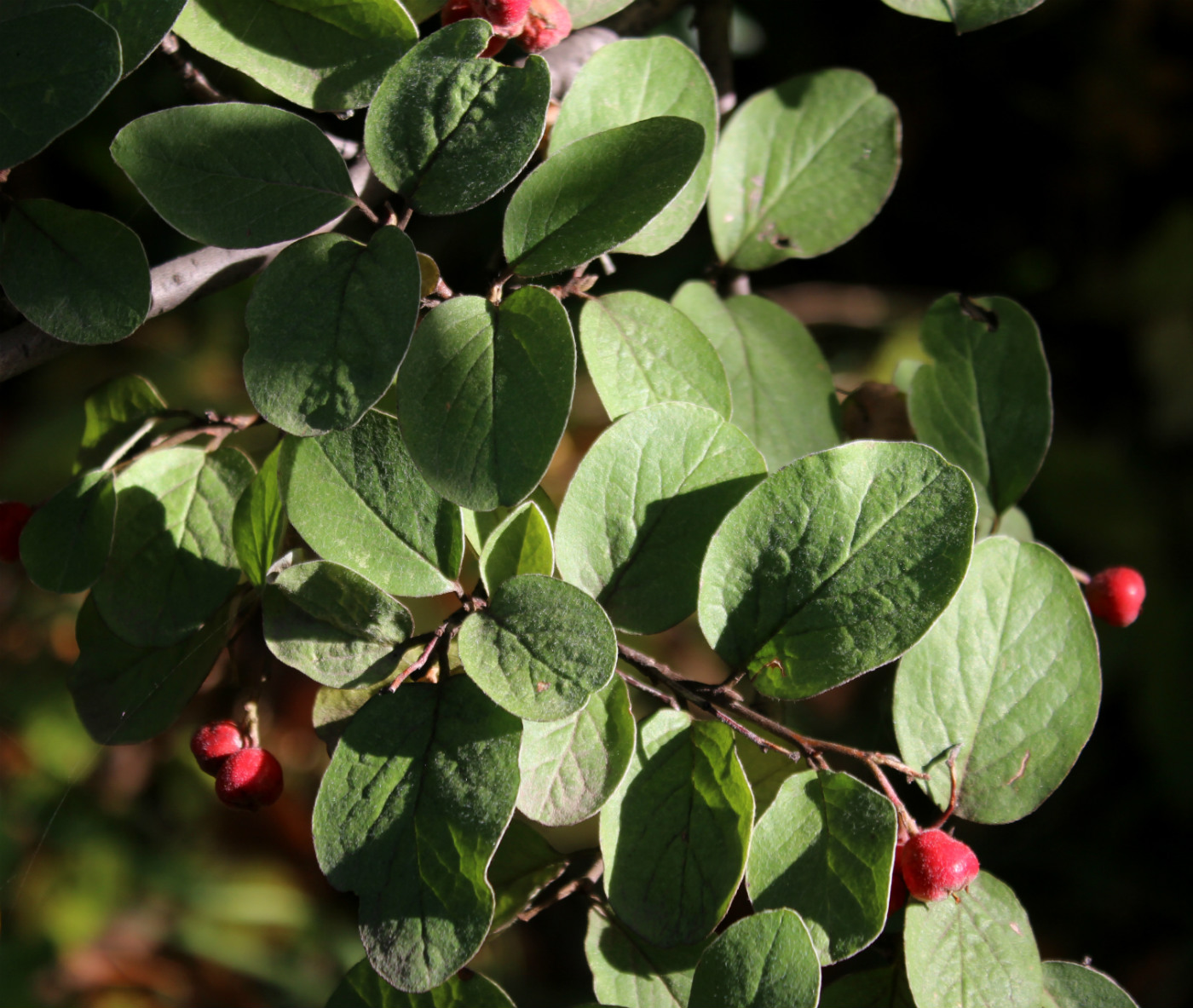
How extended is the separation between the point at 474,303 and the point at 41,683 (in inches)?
58.2

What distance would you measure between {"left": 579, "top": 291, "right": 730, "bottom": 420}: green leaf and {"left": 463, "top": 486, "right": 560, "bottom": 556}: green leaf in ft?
0.23

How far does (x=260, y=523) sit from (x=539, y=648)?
0.67 feet

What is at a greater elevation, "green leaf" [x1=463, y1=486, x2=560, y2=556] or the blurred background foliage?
"green leaf" [x1=463, y1=486, x2=560, y2=556]

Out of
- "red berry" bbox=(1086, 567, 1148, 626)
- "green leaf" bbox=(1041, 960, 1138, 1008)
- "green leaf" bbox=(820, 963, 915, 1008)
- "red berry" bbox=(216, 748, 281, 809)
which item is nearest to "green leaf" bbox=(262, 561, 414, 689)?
"red berry" bbox=(216, 748, 281, 809)

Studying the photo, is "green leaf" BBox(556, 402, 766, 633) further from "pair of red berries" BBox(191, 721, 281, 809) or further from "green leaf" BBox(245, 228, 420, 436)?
"pair of red berries" BBox(191, 721, 281, 809)

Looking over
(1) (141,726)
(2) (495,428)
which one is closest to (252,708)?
Answer: (1) (141,726)

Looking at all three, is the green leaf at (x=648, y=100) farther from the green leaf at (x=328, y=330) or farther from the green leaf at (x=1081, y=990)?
the green leaf at (x=1081, y=990)

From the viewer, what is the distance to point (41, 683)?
1.61 m

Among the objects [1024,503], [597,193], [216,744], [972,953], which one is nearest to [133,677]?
[216,744]

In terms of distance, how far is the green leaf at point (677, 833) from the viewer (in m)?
0.50

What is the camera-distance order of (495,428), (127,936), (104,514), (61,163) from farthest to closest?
(127,936)
(61,163)
(104,514)
(495,428)

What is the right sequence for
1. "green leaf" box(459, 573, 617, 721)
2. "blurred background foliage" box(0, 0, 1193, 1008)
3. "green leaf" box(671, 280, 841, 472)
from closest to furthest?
"green leaf" box(459, 573, 617, 721) < "green leaf" box(671, 280, 841, 472) < "blurred background foliage" box(0, 0, 1193, 1008)

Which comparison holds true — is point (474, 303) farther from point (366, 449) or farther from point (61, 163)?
point (61, 163)

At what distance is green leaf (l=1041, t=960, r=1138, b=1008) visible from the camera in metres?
0.57
